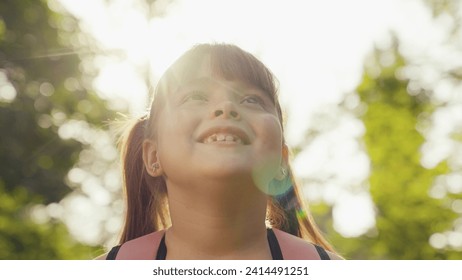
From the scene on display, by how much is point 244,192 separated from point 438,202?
8081mm

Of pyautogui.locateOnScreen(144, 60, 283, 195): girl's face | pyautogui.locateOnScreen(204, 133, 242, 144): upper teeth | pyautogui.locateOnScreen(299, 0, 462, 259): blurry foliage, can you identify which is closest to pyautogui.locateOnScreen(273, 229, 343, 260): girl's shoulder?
pyautogui.locateOnScreen(144, 60, 283, 195): girl's face

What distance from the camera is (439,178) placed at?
29.8ft

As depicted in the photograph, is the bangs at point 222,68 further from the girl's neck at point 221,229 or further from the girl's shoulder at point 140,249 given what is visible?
the girl's shoulder at point 140,249

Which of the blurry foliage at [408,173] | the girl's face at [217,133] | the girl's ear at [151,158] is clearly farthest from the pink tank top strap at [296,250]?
the blurry foliage at [408,173]

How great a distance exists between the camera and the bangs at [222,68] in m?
2.08

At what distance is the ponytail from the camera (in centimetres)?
224

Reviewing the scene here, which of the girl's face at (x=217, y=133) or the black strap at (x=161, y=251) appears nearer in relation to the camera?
the girl's face at (x=217, y=133)

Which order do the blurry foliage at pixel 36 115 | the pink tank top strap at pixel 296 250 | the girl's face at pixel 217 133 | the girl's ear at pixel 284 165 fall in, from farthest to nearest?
the blurry foliage at pixel 36 115 < the girl's ear at pixel 284 165 < the pink tank top strap at pixel 296 250 < the girl's face at pixel 217 133

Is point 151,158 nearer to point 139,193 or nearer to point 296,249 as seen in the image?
point 139,193

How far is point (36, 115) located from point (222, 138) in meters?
6.75

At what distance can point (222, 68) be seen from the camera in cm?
209
